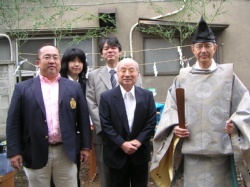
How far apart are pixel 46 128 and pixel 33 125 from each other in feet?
0.39

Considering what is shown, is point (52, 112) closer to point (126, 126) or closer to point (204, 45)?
point (126, 126)

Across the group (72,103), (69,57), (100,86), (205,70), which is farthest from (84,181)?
(205,70)

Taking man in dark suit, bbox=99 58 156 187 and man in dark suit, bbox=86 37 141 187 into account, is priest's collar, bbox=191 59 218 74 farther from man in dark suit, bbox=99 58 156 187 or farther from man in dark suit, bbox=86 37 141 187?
man in dark suit, bbox=86 37 141 187

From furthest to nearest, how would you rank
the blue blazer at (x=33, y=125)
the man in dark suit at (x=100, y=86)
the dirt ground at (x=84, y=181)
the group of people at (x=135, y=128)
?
the dirt ground at (x=84, y=181) < the man in dark suit at (x=100, y=86) < the blue blazer at (x=33, y=125) < the group of people at (x=135, y=128)

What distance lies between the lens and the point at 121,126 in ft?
9.77

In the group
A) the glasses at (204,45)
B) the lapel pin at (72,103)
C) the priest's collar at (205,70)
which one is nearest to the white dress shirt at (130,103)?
the lapel pin at (72,103)

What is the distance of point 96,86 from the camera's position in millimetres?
3451

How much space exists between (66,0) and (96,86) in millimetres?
4971

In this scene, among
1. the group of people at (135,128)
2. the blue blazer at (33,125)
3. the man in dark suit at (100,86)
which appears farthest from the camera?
the man in dark suit at (100,86)

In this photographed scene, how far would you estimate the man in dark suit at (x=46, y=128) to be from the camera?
9.25 feet

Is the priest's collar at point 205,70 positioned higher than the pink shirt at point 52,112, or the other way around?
the priest's collar at point 205,70

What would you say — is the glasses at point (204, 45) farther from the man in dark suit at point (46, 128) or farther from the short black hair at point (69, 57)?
the short black hair at point (69, 57)

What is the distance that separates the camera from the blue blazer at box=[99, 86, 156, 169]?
2979 mm

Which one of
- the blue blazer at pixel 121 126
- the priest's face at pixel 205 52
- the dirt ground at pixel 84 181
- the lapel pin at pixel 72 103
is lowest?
the dirt ground at pixel 84 181
